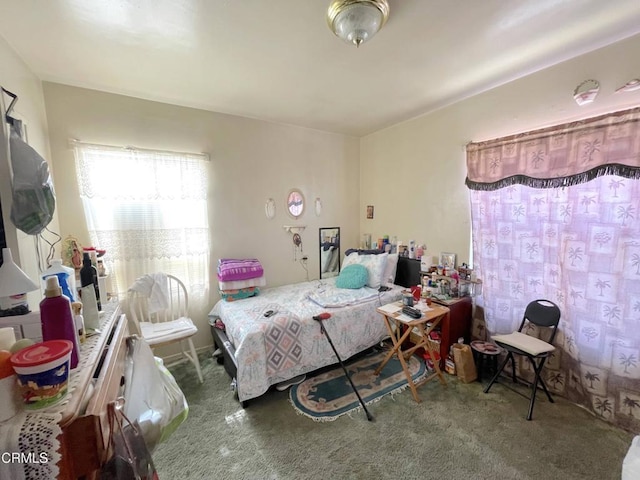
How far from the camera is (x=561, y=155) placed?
2.00 m

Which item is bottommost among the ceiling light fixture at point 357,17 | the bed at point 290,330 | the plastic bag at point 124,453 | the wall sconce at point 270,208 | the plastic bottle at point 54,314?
the bed at point 290,330

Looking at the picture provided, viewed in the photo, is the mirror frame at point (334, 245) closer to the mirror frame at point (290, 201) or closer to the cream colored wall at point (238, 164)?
the cream colored wall at point (238, 164)

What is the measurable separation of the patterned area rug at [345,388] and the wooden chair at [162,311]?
0.98 meters

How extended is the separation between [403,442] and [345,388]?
2.06 feet

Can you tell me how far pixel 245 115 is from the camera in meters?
3.03

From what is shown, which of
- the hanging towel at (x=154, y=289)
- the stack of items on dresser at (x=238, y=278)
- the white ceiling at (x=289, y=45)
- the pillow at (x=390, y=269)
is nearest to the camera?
the white ceiling at (x=289, y=45)

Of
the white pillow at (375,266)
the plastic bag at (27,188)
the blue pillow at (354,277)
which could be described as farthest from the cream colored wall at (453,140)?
the plastic bag at (27,188)

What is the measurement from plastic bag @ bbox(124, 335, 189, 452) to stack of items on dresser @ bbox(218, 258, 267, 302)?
1346 millimetres

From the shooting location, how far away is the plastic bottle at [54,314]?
893 mm

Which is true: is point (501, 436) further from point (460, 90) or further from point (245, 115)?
point (245, 115)

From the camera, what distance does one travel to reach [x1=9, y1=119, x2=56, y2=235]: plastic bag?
3.89ft

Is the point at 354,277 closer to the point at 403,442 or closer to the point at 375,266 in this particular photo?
the point at 375,266

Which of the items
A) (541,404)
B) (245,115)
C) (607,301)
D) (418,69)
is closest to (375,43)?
(418,69)

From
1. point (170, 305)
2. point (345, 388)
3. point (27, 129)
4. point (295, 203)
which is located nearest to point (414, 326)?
point (345, 388)
